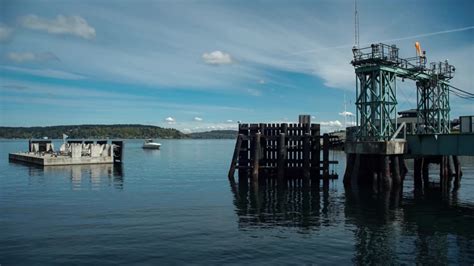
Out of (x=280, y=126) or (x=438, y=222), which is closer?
(x=438, y=222)

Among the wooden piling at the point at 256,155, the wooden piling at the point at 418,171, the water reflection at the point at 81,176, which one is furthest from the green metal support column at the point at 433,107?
the water reflection at the point at 81,176

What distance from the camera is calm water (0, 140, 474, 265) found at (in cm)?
1628

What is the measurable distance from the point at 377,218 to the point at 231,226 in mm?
8663

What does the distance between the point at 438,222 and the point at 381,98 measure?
15.2 m

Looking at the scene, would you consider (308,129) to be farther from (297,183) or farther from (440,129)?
(440,129)

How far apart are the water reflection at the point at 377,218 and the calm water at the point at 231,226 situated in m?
0.05

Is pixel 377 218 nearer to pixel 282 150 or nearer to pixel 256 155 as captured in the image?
pixel 282 150

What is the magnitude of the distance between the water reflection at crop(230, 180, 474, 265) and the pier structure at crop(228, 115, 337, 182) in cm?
291

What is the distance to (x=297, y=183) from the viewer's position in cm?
4019

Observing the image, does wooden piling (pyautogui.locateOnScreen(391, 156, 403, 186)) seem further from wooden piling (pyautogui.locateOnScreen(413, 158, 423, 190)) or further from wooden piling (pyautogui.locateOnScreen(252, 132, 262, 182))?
wooden piling (pyautogui.locateOnScreen(252, 132, 262, 182))

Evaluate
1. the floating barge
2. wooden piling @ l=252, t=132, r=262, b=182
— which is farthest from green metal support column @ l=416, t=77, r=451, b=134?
the floating barge

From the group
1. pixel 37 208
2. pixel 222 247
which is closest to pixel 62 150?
pixel 37 208

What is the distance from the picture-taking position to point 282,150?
3953cm

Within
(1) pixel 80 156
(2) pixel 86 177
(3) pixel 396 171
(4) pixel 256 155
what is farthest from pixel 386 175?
(1) pixel 80 156
